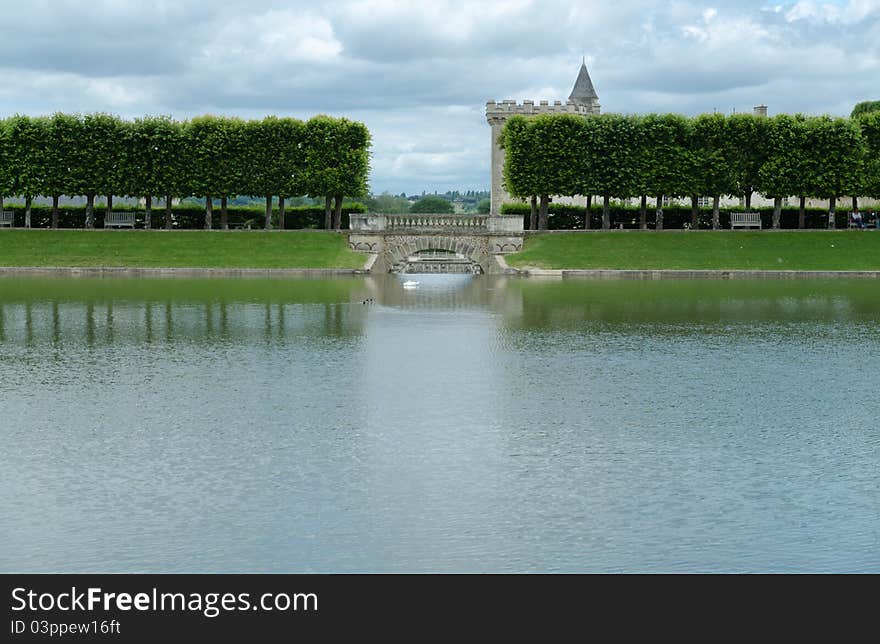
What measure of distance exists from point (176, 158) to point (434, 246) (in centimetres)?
2508

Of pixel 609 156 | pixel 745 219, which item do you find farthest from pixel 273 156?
pixel 745 219

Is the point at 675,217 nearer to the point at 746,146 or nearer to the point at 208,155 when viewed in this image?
the point at 746,146

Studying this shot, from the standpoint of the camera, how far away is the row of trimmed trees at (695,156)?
9612cm

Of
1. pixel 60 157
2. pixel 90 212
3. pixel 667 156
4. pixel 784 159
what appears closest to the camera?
pixel 784 159

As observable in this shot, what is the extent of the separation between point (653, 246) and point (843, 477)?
68410mm

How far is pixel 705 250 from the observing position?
86750 millimetres

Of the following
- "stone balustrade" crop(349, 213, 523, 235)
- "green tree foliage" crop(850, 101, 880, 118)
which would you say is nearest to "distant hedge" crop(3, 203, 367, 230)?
"stone balustrade" crop(349, 213, 523, 235)

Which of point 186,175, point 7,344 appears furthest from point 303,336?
point 186,175

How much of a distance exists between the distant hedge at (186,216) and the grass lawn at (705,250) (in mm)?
24893
